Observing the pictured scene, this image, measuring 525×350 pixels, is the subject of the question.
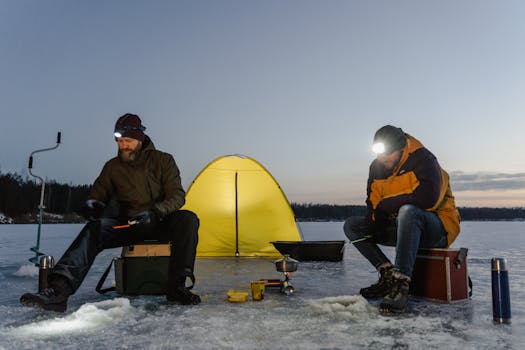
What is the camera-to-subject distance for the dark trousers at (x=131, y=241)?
8.11 feet

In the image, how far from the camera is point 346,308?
242 cm

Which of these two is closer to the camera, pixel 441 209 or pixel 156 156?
pixel 441 209

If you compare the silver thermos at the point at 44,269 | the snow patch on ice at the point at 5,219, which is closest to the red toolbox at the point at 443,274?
the silver thermos at the point at 44,269

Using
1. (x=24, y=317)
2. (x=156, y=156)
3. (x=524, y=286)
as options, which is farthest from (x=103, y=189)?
(x=524, y=286)

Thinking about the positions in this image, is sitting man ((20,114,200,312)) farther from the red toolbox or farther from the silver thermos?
the red toolbox

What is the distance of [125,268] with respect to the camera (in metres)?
2.98

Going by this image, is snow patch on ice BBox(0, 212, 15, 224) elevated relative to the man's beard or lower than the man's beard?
lower

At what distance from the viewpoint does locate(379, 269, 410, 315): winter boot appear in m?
2.30

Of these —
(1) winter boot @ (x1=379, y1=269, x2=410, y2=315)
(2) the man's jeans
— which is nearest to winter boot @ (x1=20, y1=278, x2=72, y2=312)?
(1) winter boot @ (x1=379, y1=269, x2=410, y2=315)

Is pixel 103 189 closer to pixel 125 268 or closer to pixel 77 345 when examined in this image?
pixel 125 268

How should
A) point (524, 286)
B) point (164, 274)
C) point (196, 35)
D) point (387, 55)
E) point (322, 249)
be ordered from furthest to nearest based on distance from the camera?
point (196, 35) → point (387, 55) → point (322, 249) → point (524, 286) → point (164, 274)

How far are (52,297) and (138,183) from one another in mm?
983

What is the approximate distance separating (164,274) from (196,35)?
6.93 metres

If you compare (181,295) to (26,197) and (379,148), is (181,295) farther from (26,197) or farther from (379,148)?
(26,197)
